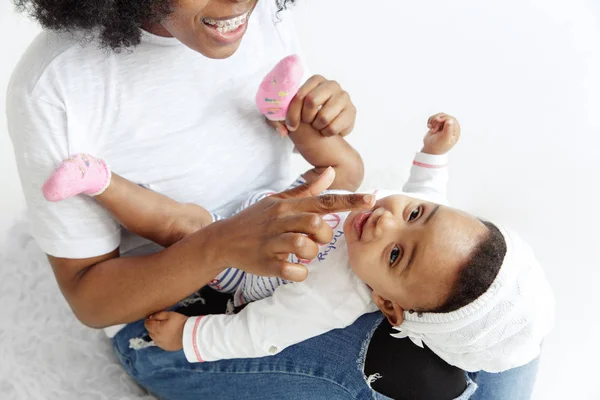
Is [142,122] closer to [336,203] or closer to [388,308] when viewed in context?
[336,203]

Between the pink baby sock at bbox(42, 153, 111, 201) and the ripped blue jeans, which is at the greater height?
the pink baby sock at bbox(42, 153, 111, 201)

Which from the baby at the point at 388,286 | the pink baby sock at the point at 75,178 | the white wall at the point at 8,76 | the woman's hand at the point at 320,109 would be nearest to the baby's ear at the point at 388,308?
the baby at the point at 388,286

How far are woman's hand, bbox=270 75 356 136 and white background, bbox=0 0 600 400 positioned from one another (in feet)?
2.22

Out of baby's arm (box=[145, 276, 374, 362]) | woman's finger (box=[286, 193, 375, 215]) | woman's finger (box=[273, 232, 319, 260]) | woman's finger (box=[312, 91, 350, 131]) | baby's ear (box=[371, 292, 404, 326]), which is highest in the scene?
woman's finger (box=[312, 91, 350, 131])

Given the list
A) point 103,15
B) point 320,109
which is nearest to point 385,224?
point 320,109

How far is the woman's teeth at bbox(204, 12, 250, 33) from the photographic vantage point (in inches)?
39.4

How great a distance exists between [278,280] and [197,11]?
0.46 metres

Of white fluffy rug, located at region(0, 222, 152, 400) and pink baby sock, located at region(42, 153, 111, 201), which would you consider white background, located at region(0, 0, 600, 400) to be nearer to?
white fluffy rug, located at region(0, 222, 152, 400)

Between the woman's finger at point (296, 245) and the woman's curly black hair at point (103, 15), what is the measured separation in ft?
1.14

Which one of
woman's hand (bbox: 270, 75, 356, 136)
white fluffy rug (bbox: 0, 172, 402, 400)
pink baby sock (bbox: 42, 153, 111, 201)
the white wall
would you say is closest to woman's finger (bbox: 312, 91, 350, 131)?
woman's hand (bbox: 270, 75, 356, 136)

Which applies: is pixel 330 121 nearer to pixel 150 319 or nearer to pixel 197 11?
pixel 197 11

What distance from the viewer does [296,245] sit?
939 mm

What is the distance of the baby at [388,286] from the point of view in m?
1.07

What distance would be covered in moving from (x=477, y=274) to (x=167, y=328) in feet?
1.67
